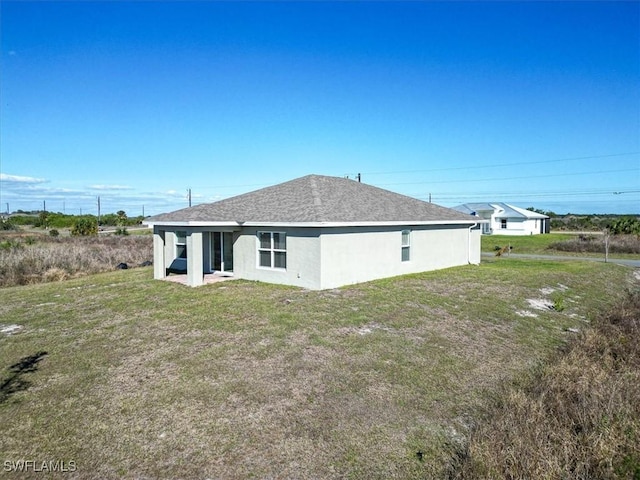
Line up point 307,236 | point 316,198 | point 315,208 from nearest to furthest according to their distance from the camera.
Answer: point 307,236
point 315,208
point 316,198

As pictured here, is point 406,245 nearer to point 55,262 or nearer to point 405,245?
point 405,245

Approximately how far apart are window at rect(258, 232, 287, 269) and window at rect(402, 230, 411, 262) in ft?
20.2

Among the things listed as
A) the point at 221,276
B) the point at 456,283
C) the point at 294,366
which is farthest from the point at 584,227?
the point at 294,366

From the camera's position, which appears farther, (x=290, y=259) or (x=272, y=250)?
(x=272, y=250)

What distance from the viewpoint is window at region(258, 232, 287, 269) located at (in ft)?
52.8

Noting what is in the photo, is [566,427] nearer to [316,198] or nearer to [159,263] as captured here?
[316,198]

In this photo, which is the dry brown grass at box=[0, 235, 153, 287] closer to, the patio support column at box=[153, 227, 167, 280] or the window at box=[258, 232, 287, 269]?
the patio support column at box=[153, 227, 167, 280]

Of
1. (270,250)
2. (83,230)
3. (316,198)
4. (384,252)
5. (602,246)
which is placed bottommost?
(602,246)

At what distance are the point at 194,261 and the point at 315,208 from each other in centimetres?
511

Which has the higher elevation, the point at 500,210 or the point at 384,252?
the point at 500,210

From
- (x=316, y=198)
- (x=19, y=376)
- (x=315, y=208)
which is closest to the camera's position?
(x=19, y=376)

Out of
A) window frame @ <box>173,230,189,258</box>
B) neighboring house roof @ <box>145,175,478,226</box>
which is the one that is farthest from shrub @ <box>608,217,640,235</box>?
window frame @ <box>173,230,189,258</box>

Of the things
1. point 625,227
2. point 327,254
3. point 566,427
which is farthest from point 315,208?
point 625,227

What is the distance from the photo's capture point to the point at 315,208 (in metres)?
16.1
